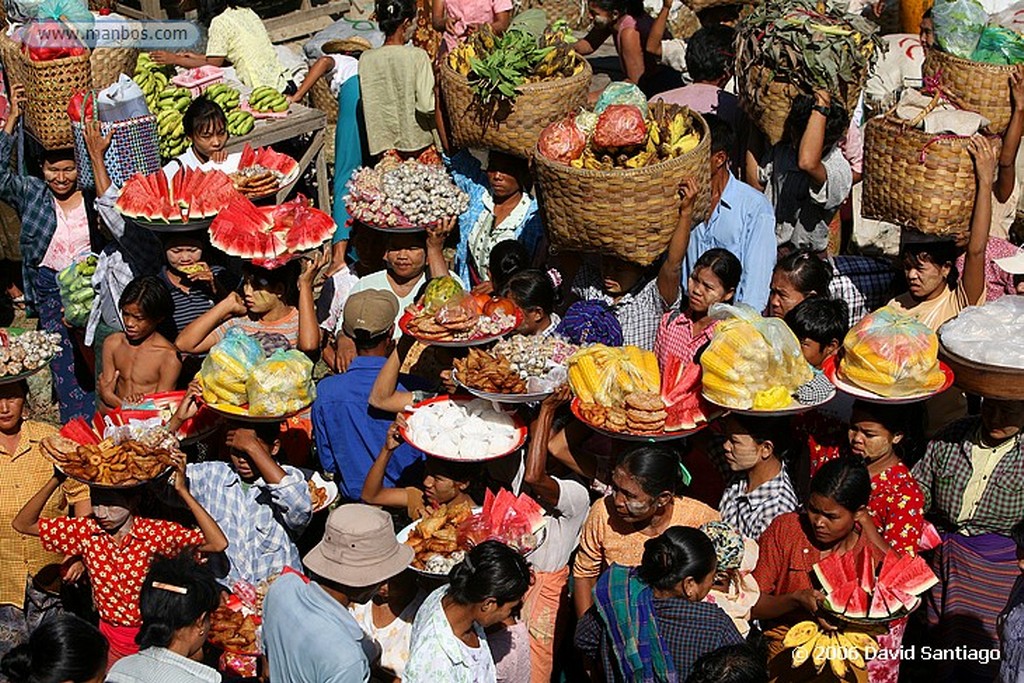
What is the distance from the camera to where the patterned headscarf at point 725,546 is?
4.95m

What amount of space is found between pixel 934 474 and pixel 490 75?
2.98 meters

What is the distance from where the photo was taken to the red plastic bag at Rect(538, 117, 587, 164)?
20.1 feet

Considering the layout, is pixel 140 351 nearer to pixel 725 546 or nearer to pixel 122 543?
pixel 122 543

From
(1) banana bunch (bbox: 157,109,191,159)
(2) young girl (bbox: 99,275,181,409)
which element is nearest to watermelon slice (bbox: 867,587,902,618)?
(2) young girl (bbox: 99,275,181,409)

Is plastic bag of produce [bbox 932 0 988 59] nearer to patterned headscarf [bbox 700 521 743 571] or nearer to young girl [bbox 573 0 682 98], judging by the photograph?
young girl [bbox 573 0 682 98]

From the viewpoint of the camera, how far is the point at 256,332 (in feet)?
22.0

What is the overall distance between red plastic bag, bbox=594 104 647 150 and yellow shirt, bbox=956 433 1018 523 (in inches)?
81.7

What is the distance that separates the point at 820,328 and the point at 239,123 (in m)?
5.17

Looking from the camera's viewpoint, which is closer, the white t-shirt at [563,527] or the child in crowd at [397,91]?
the white t-shirt at [563,527]

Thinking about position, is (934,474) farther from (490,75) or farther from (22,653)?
(22,653)

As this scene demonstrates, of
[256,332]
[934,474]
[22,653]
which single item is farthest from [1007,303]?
[22,653]

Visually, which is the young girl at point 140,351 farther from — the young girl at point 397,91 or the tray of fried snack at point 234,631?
the young girl at point 397,91

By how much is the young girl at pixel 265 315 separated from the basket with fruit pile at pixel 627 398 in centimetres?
174

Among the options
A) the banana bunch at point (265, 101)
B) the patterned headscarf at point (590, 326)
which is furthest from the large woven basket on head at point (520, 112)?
the banana bunch at point (265, 101)
